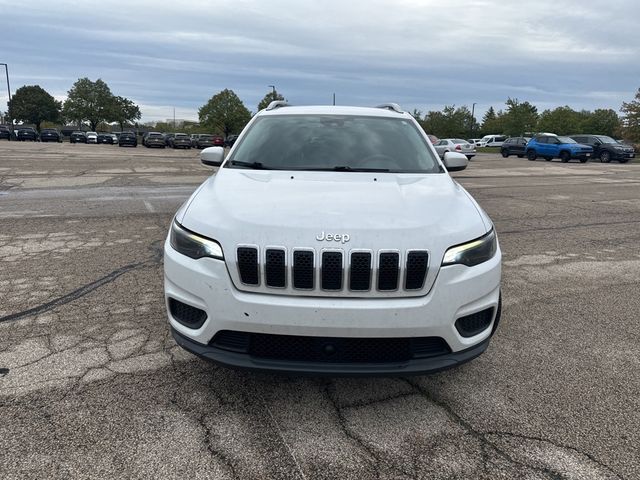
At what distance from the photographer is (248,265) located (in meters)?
2.53

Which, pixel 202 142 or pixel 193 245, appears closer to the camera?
pixel 193 245

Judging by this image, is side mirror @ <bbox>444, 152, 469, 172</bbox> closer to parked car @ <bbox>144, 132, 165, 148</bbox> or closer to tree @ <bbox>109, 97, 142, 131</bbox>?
parked car @ <bbox>144, 132, 165, 148</bbox>

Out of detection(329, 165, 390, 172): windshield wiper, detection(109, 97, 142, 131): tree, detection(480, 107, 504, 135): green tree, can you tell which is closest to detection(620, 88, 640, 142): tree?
detection(480, 107, 504, 135): green tree

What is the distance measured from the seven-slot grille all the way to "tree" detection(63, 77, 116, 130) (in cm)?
9938

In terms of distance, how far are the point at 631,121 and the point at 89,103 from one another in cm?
8556

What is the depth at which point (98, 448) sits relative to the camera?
246 centimetres

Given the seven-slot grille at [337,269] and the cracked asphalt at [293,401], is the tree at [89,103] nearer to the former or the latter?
the cracked asphalt at [293,401]

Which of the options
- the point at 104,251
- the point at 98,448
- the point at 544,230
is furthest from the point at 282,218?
the point at 544,230

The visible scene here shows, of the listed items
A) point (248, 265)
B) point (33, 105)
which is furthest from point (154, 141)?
point (33, 105)

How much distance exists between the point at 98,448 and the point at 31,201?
9069 millimetres

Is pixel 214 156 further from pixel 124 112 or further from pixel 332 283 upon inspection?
pixel 124 112

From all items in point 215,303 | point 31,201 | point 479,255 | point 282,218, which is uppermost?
point 282,218

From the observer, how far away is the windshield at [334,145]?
3842 mm

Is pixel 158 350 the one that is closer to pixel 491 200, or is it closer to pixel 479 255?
pixel 479 255
